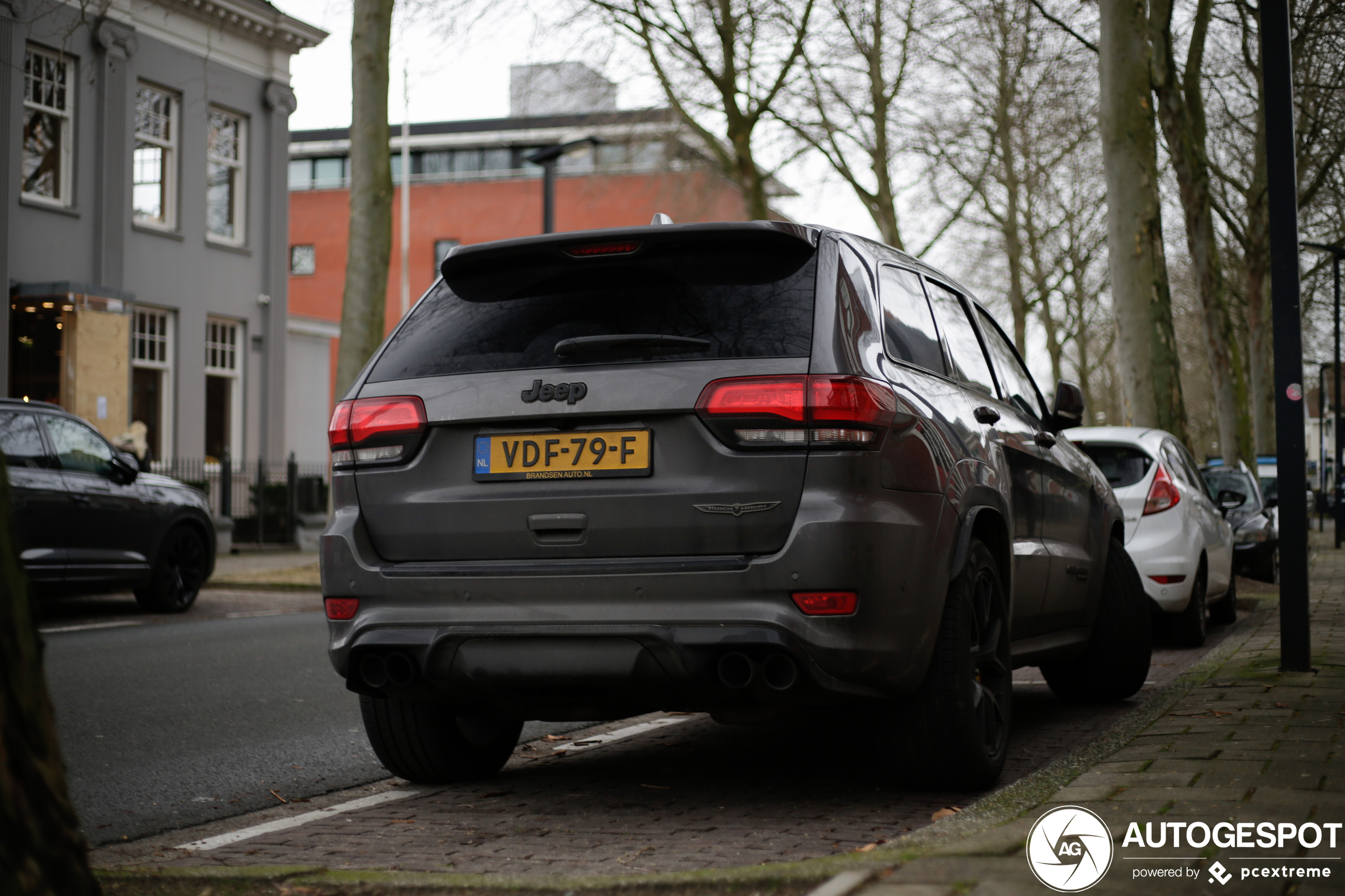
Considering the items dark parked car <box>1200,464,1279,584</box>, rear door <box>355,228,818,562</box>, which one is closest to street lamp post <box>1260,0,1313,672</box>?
rear door <box>355,228,818,562</box>

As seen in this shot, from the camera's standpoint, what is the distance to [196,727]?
6859mm

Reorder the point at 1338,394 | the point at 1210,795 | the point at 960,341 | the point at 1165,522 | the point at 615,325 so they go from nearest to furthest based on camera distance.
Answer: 1. the point at 1210,795
2. the point at 615,325
3. the point at 960,341
4. the point at 1165,522
5. the point at 1338,394

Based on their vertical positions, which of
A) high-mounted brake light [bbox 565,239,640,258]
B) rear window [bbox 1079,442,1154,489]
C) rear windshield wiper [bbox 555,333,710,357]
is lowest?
rear window [bbox 1079,442,1154,489]

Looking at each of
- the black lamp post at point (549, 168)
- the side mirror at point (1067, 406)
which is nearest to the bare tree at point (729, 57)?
the black lamp post at point (549, 168)

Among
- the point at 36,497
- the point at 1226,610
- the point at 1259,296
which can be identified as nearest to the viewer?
the point at 36,497

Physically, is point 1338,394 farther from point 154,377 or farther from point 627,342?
point 627,342

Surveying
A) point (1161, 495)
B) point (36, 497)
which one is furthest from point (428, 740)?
point (36, 497)

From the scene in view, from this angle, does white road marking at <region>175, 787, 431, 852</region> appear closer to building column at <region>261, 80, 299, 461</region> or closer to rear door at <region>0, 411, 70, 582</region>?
rear door at <region>0, 411, 70, 582</region>

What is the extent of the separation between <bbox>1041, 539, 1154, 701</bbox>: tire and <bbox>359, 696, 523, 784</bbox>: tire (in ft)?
9.35

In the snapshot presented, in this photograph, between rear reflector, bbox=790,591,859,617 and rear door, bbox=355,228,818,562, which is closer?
rear reflector, bbox=790,591,859,617

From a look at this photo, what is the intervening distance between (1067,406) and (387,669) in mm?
3371

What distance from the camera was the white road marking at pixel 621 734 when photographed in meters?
6.27

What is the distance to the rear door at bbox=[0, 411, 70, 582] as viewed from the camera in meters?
11.2

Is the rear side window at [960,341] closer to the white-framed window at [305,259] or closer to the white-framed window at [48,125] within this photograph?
the white-framed window at [48,125]
